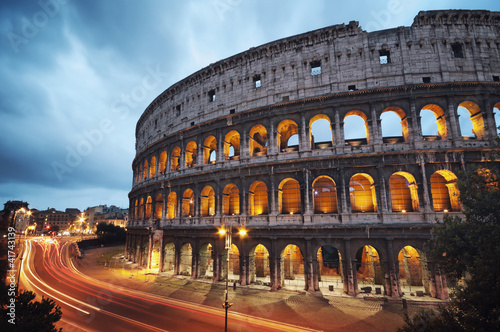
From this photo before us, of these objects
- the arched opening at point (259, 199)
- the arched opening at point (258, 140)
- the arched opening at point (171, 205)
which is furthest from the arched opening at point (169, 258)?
the arched opening at point (258, 140)

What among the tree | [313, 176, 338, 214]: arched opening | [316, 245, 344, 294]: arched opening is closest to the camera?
the tree

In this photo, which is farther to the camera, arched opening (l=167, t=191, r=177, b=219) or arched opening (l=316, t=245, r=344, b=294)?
arched opening (l=167, t=191, r=177, b=219)

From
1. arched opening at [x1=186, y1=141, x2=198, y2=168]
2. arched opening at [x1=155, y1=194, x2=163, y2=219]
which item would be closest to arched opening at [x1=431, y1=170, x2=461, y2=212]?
arched opening at [x1=186, y1=141, x2=198, y2=168]

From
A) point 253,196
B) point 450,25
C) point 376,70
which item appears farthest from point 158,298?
point 450,25

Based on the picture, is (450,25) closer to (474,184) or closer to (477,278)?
(474,184)

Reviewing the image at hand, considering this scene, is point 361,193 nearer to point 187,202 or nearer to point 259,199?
point 259,199

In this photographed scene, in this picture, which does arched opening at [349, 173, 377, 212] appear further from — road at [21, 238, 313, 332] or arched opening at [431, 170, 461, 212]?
road at [21, 238, 313, 332]

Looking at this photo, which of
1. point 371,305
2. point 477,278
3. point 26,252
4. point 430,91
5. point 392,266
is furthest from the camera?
point 26,252
